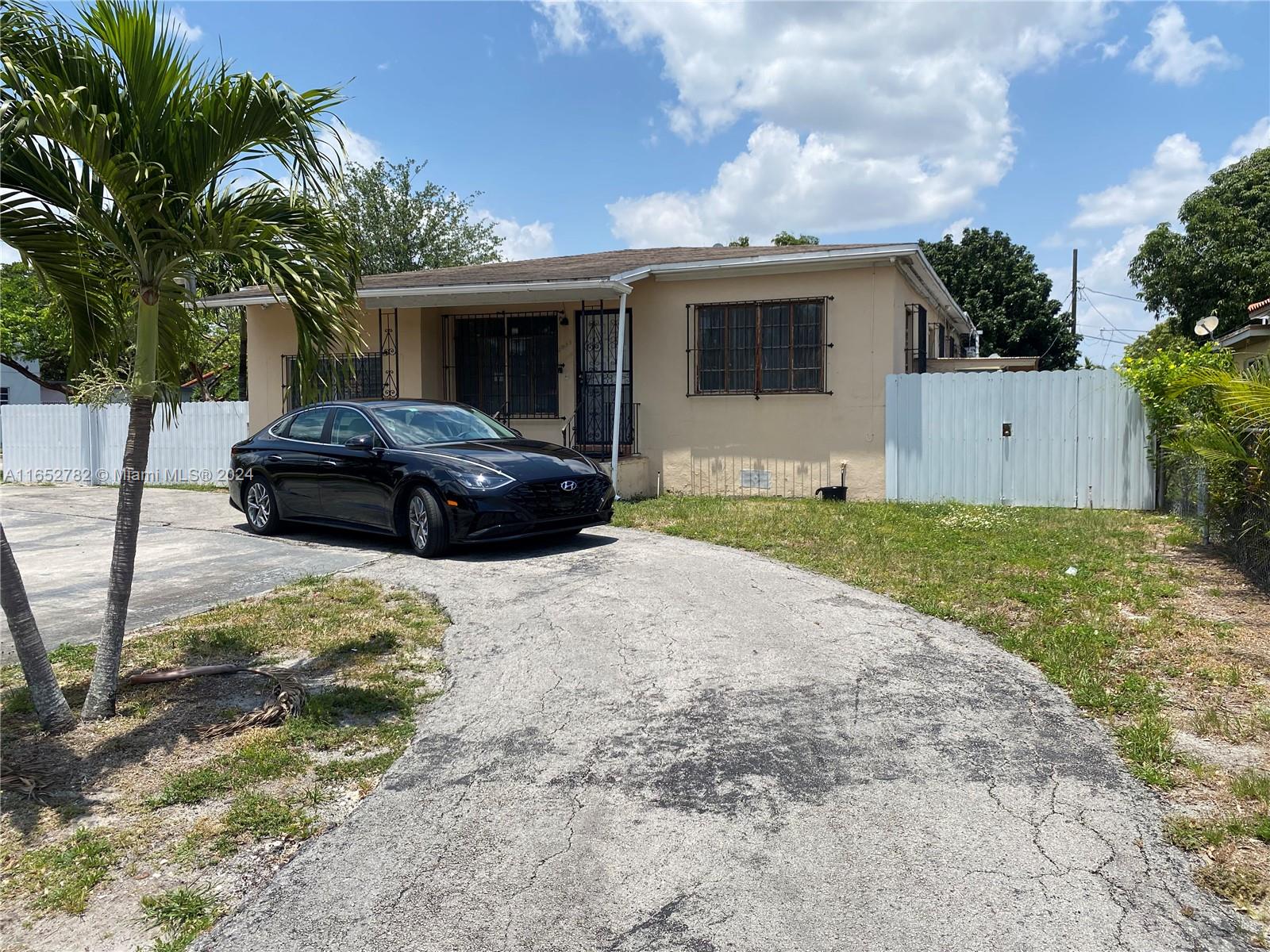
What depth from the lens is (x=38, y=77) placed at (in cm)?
383

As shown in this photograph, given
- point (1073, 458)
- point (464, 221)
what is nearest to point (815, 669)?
point (1073, 458)

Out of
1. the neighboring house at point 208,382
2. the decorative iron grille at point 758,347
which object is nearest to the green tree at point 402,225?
the neighboring house at point 208,382

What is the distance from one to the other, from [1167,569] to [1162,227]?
24048 mm

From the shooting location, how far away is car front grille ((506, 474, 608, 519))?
27.7 feet

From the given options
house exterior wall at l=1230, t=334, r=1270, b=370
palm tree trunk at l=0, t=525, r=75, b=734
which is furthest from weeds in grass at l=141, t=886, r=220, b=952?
house exterior wall at l=1230, t=334, r=1270, b=370

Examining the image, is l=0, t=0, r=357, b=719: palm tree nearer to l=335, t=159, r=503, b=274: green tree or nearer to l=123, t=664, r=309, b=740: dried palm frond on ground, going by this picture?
l=123, t=664, r=309, b=740: dried palm frond on ground

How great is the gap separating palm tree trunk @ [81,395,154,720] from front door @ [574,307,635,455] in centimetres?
1003

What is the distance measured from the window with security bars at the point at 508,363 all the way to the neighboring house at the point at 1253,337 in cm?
972

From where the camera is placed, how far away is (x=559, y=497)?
28.6ft

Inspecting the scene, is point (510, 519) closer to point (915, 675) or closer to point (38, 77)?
point (915, 675)

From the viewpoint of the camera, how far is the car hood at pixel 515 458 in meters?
8.55

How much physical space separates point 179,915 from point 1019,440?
1147 cm

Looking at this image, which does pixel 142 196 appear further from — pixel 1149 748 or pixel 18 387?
pixel 18 387

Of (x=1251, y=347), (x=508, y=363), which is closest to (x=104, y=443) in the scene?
(x=508, y=363)
